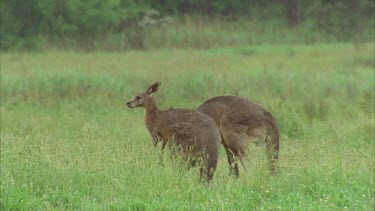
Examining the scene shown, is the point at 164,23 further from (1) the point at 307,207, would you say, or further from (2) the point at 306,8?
(1) the point at 307,207

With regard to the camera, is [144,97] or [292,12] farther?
[292,12]

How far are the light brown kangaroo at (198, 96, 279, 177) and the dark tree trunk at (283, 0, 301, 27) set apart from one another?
20.3 m

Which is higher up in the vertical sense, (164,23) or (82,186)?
(82,186)

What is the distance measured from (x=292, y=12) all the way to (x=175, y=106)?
1724 cm

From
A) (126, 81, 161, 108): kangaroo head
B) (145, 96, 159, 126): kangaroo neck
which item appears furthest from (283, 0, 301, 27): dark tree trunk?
(145, 96, 159, 126): kangaroo neck

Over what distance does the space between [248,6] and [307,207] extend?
2404 centimetres

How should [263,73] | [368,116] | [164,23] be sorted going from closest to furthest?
[368,116], [263,73], [164,23]

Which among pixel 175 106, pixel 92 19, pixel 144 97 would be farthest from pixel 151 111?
pixel 92 19

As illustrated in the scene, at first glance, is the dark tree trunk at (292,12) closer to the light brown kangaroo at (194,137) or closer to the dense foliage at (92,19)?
the dense foliage at (92,19)

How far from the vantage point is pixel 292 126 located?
1173cm

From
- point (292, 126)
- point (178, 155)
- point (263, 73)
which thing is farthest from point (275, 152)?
point (263, 73)

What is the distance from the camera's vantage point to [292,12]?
97.5 feet

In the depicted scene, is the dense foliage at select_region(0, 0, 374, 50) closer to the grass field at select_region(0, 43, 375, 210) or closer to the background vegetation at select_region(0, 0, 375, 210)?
the background vegetation at select_region(0, 0, 375, 210)

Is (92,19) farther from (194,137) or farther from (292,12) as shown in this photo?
(194,137)
